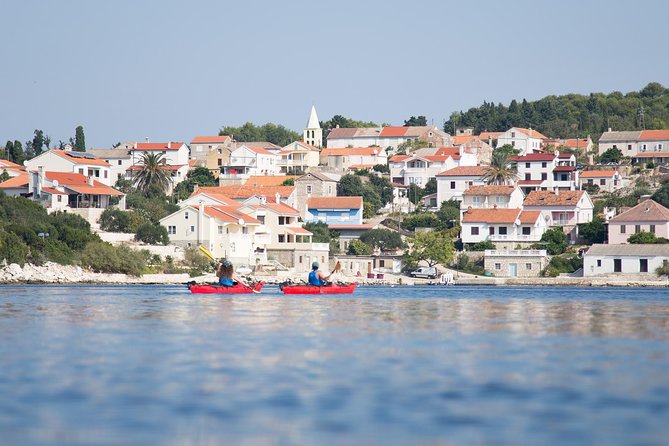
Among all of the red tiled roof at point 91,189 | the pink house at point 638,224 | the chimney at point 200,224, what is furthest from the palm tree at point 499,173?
the red tiled roof at point 91,189

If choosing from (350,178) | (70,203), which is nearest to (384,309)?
(70,203)

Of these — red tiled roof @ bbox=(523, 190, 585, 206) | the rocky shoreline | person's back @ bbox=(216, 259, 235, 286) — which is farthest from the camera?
red tiled roof @ bbox=(523, 190, 585, 206)

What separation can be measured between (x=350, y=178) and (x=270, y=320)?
7918 centimetres

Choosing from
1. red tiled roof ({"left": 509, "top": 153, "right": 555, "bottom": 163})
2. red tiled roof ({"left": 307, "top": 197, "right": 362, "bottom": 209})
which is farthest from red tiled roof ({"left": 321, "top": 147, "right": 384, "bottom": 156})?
red tiled roof ({"left": 307, "top": 197, "right": 362, "bottom": 209})

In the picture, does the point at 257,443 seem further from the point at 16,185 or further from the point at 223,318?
the point at 16,185

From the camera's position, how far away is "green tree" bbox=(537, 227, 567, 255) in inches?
3263

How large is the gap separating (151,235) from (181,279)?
7209mm

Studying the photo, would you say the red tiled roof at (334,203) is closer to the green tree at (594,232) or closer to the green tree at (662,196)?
the green tree at (594,232)

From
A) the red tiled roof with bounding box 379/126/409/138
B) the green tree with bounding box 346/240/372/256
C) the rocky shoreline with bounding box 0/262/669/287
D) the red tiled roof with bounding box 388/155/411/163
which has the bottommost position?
the rocky shoreline with bounding box 0/262/669/287

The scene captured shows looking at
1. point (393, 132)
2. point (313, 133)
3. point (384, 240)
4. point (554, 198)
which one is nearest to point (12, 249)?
point (384, 240)

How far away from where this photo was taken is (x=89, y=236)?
7281 centimetres

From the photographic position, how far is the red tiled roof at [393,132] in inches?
5669

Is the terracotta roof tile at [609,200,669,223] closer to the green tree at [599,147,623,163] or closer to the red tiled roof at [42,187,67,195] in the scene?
the green tree at [599,147,623,163]

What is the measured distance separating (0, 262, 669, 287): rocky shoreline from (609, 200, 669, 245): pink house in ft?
23.2
